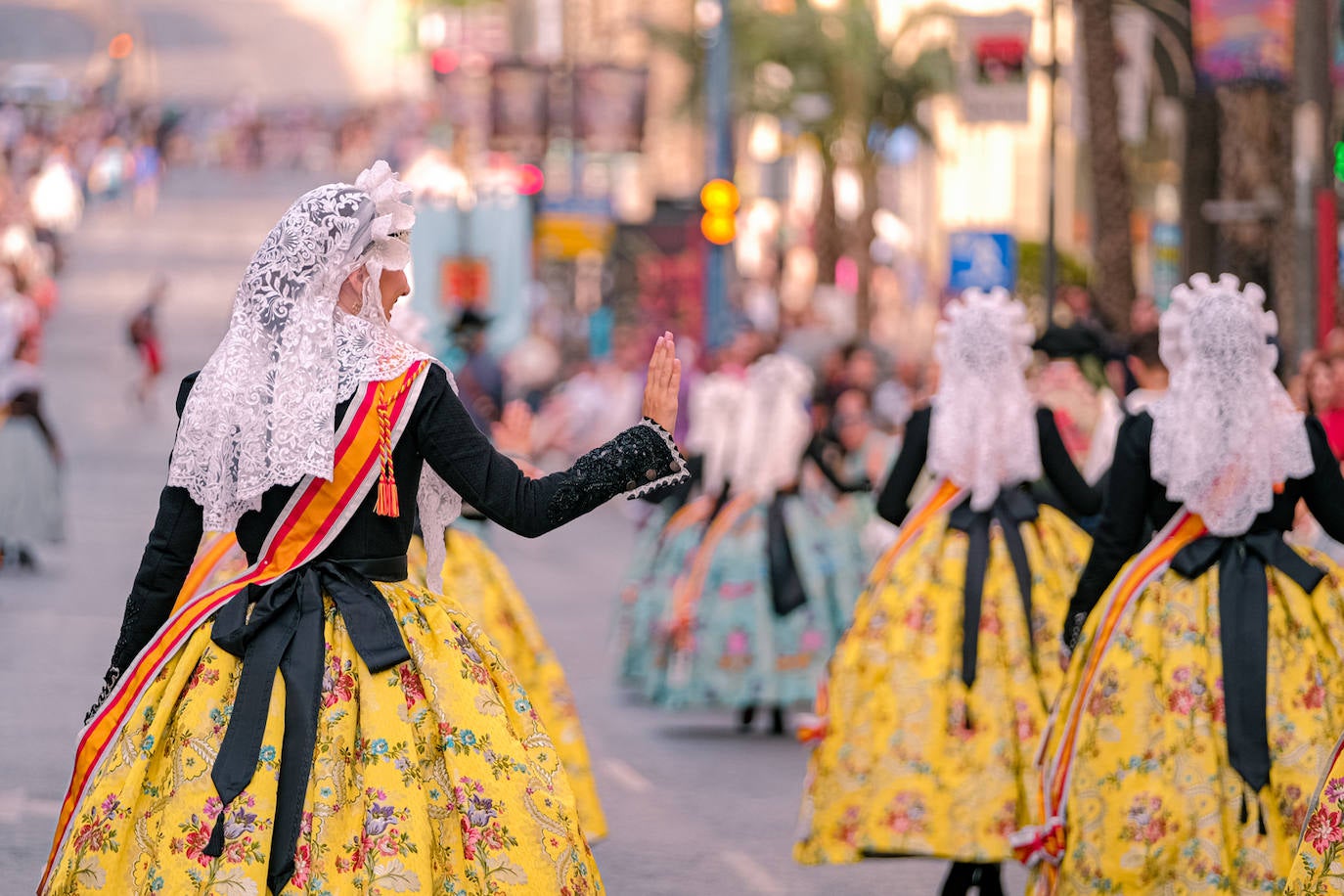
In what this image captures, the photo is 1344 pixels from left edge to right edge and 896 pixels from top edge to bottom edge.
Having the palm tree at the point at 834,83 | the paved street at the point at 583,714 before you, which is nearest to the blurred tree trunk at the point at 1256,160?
the paved street at the point at 583,714

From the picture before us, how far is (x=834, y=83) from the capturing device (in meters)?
41.0

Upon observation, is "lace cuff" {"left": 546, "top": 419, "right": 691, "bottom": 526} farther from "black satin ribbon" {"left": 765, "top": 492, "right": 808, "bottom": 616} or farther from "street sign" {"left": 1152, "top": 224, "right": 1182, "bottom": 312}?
"street sign" {"left": 1152, "top": 224, "right": 1182, "bottom": 312}

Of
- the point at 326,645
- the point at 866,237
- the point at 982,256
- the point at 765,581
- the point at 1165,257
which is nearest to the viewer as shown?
the point at 326,645

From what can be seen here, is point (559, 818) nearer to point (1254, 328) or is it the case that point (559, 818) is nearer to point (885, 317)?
point (1254, 328)

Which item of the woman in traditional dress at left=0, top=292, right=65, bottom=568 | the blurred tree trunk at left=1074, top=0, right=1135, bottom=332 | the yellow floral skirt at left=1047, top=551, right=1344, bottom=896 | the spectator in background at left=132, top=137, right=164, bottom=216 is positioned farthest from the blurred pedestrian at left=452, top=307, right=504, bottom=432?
the spectator in background at left=132, top=137, right=164, bottom=216

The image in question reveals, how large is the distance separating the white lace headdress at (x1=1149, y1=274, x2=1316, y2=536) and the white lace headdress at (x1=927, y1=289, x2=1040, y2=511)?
1507 millimetres

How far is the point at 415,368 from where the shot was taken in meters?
5.52

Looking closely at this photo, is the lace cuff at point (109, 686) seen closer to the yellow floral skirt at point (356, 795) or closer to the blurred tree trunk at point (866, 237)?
the yellow floral skirt at point (356, 795)

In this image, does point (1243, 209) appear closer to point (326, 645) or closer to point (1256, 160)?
point (1256, 160)

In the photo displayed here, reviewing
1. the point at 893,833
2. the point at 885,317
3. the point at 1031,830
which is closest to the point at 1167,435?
the point at 1031,830

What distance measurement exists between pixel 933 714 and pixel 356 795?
12.7 feet

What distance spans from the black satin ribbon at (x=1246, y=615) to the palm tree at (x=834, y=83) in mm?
32359

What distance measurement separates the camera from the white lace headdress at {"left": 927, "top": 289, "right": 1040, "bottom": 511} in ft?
30.7

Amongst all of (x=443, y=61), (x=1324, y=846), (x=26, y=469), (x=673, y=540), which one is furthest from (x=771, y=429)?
(x=443, y=61)
